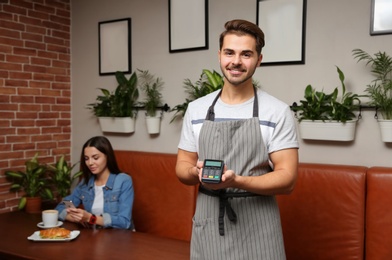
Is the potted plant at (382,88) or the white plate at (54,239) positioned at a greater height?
the potted plant at (382,88)

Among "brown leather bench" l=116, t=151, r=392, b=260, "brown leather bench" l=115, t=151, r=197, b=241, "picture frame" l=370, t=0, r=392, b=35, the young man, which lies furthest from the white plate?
"picture frame" l=370, t=0, r=392, b=35

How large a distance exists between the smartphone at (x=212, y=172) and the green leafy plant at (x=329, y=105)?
1367 millimetres

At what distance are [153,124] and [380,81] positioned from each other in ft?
5.58

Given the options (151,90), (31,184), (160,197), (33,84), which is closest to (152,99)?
(151,90)

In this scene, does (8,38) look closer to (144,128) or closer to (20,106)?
(20,106)

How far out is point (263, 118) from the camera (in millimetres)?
1460

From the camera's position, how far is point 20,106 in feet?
11.2

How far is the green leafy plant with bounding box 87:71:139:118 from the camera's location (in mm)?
3334

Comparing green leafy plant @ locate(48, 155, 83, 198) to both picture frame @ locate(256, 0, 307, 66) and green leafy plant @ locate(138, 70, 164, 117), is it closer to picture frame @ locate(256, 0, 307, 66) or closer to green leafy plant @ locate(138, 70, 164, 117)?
green leafy plant @ locate(138, 70, 164, 117)

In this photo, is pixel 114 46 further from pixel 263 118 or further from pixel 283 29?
pixel 263 118

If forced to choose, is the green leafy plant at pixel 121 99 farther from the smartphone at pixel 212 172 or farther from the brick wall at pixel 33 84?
the smartphone at pixel 212 172

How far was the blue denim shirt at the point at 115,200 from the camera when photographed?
242cm

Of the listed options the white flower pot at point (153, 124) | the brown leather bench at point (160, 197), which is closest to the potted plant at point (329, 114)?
the brown leather bench at point (160, 197)

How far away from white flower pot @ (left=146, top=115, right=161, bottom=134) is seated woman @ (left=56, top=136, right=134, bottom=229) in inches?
26.5
